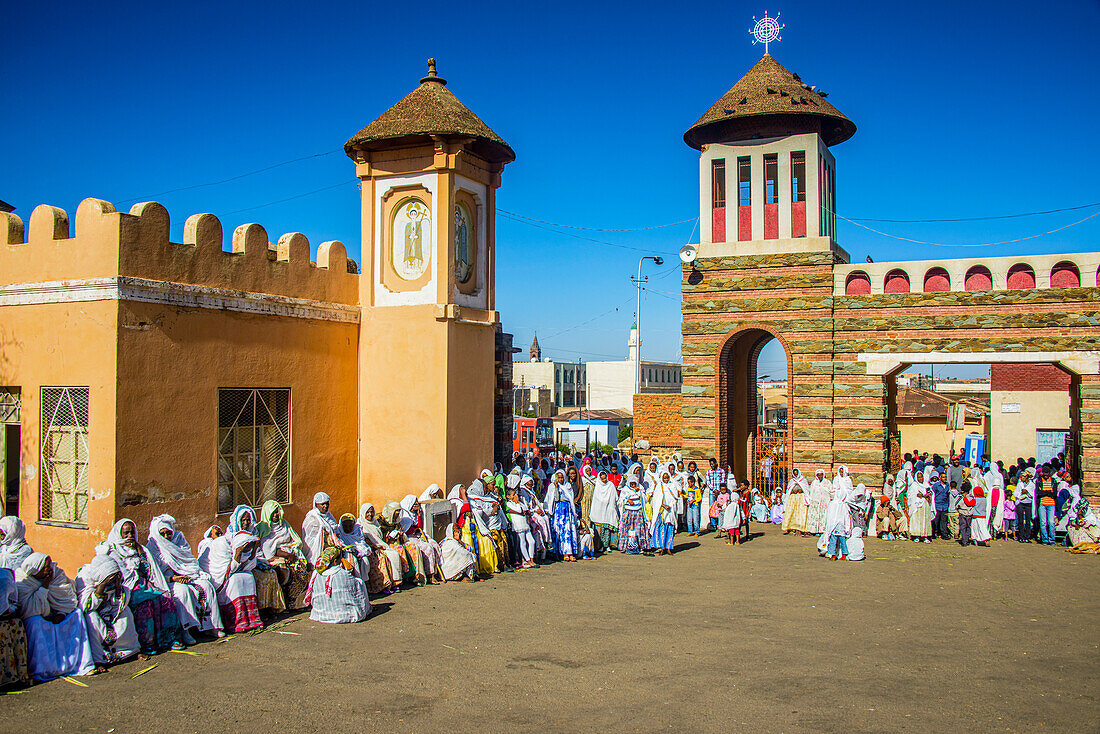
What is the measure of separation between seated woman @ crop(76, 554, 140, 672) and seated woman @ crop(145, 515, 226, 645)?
0.62 m

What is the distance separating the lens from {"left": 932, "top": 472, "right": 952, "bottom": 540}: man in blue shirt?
1506 cm

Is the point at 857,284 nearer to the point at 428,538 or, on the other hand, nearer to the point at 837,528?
the point at 837,528

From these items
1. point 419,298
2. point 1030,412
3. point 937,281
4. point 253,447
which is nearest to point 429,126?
point 419,298

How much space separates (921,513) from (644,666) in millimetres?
9556

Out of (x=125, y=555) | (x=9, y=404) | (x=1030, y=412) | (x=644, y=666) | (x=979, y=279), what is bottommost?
(x=644, y=666)

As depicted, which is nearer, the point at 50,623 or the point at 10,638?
the point at 10,638

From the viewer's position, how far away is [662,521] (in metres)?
13.8

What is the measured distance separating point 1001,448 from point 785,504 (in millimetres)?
11900

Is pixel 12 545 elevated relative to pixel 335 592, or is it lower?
elevated

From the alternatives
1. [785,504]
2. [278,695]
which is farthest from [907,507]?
[278,695]

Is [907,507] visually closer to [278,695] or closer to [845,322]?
[845,322]

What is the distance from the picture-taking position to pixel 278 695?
6.75 metres

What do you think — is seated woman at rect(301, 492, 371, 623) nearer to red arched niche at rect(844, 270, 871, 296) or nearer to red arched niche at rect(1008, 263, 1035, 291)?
red arched niche at rect(844, 270, 871, 296)

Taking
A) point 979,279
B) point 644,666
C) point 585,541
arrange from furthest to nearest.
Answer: point 979,279, point 585,541, point 644,666
